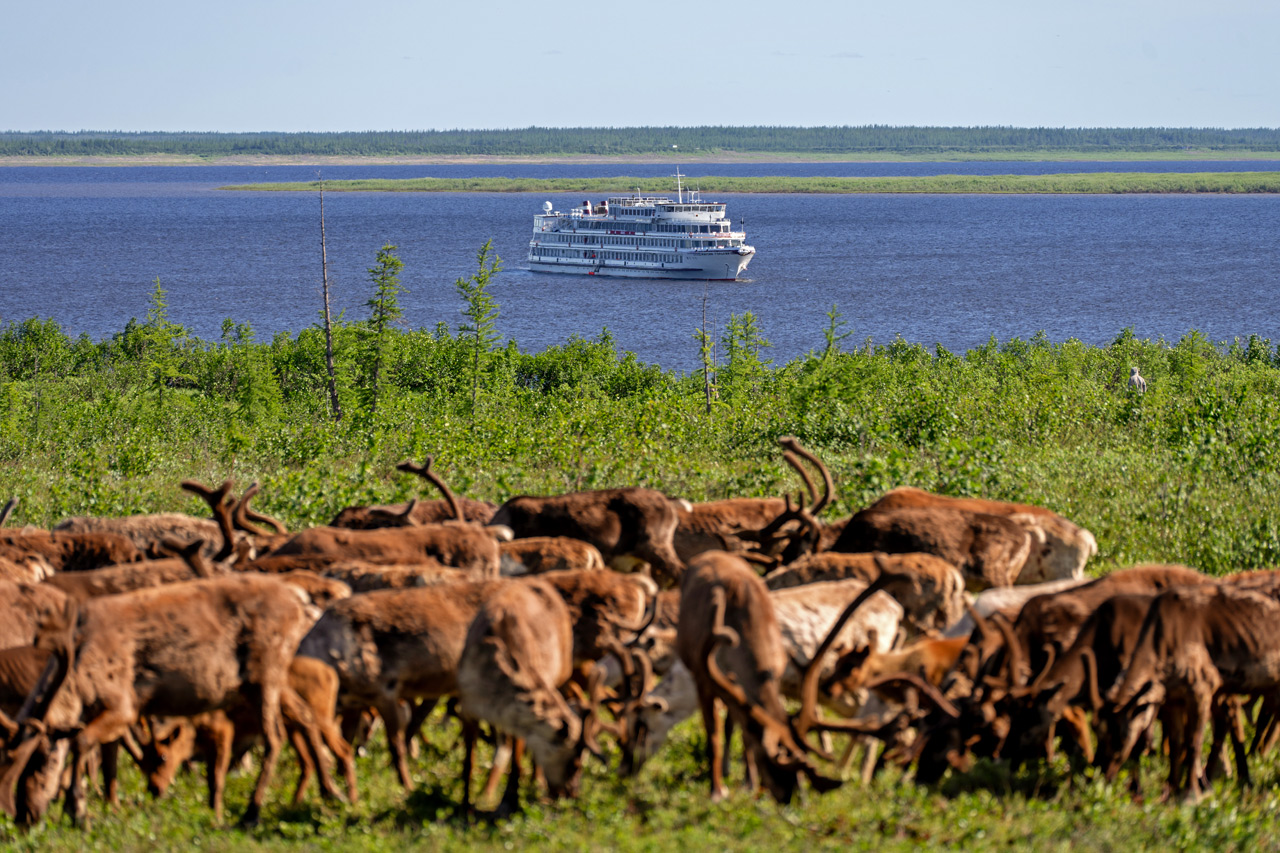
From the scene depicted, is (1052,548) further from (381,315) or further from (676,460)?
(381,315)

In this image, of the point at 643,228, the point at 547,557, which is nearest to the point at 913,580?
the point at 547,557

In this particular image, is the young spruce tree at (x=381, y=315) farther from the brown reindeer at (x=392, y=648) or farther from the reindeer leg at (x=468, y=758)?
the reindeer leg at (x=468, y=758)

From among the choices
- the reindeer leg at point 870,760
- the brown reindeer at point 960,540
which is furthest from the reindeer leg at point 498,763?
the brown reindeer at point 960,540

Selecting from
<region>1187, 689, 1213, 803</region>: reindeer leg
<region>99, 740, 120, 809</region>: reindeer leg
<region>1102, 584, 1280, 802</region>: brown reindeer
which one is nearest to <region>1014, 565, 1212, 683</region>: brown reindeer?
<region>1102, 584, 1280, 802</region>: brown reindeer

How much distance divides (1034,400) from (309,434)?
40.6ft

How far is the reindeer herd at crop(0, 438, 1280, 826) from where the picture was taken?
7609 millimetres

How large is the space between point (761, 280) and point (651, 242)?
8.44m

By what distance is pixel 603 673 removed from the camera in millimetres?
8234

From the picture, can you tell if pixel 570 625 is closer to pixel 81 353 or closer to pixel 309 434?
pixel 309 434

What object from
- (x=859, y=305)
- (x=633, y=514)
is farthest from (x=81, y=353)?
(x=859, y=305)

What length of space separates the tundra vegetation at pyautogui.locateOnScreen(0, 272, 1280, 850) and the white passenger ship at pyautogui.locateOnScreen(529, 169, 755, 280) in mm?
46489

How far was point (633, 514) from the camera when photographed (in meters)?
11.7

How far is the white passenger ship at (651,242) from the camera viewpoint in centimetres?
8781

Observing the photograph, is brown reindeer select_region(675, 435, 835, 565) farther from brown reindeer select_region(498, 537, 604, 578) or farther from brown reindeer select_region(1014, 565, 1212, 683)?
brown reindeer select_region(1014, 565, 1212, 683)
